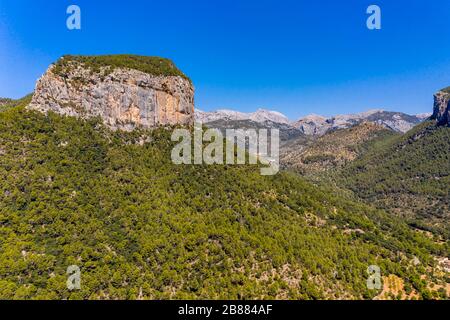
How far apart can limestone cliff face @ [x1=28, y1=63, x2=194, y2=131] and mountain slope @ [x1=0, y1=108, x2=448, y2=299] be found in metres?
4.24

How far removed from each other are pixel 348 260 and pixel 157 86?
228 feet

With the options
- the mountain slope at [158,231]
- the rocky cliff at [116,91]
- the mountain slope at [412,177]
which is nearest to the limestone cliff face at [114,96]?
the rocky cliff at [116,91]

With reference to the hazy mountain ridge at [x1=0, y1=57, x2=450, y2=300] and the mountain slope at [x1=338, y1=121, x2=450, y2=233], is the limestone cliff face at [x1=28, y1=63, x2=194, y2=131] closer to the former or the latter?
the hazy mountain ridge at [x1=0, y1=57, x2=450, y2=300]

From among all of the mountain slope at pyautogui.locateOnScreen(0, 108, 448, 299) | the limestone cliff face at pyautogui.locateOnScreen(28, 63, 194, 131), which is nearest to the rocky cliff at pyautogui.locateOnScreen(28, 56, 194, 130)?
the limestone cliff face at pyautogui.locateOnScreen(28, 63, 194, 131)

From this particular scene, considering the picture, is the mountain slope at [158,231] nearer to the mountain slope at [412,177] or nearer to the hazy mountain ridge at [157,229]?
the hazy mountain ridge at [157,229]

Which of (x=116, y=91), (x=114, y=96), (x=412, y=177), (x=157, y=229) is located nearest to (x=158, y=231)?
(x=157, y=229)

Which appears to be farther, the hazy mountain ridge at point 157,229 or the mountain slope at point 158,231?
the hazy mountain ridge at point 157,229

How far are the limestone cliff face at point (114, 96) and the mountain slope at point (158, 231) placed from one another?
424 cm

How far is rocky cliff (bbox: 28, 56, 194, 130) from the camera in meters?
73.8

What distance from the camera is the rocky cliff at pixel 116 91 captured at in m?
73.8

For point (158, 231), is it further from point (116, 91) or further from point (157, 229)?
point (116, 91)
